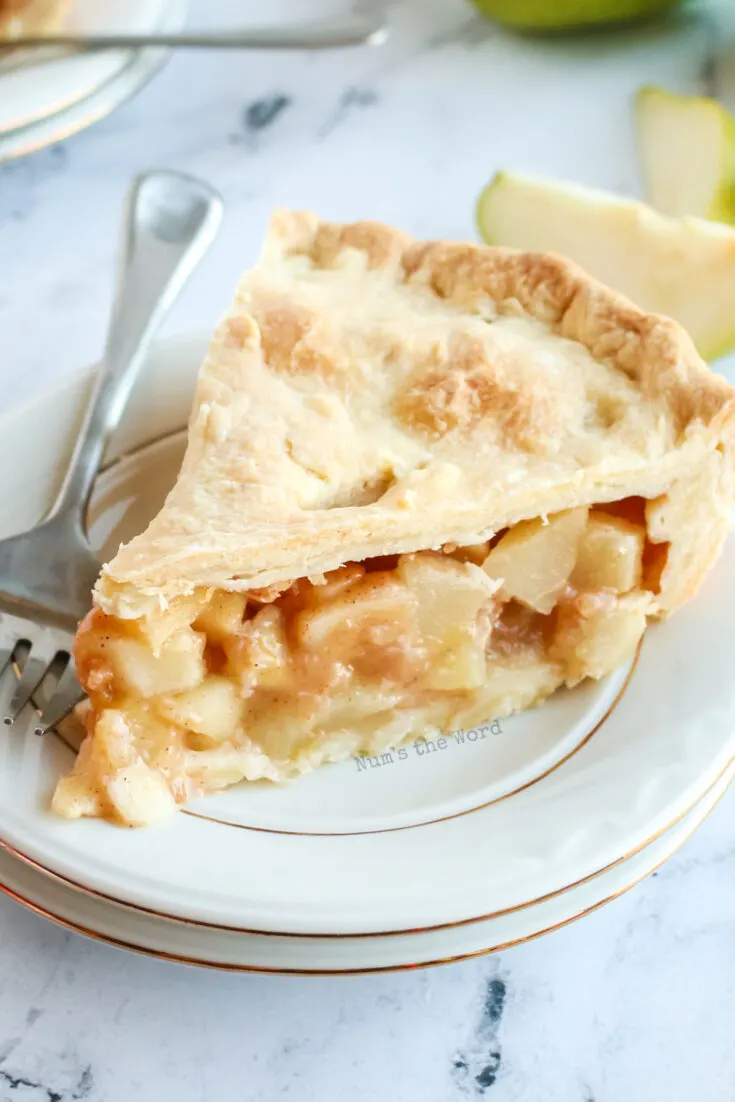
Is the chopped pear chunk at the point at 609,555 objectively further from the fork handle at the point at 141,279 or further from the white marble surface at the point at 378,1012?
the fork handle at the point at 141,279

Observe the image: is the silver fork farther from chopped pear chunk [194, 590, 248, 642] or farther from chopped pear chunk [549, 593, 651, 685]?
chopped pear chunk [549, 593, 651, 685]

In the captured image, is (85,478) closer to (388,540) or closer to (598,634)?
(388,540)

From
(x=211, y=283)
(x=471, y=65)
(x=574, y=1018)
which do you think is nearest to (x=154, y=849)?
(x=574, y=1018)

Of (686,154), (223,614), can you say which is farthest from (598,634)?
(686,154)

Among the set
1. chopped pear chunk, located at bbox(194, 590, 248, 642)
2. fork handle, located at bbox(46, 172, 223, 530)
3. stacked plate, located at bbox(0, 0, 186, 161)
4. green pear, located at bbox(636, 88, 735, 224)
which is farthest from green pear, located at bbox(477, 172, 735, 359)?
chopped pear chunk, located at bbox(194, 590, 248, 642)

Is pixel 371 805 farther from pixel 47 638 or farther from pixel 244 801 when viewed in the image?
pixel 47 638
